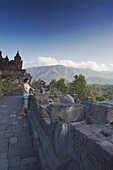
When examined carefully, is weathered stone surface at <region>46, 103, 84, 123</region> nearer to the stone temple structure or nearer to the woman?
the woman

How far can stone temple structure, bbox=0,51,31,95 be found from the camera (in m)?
13.2

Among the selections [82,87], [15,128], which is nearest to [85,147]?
[15,128]

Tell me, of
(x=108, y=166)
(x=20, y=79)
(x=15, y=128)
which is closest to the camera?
(x=108, y=166)

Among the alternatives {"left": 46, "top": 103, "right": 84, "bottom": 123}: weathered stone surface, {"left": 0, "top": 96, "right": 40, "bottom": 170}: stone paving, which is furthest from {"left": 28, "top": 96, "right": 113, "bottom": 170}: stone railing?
{"left": 0, "top": 96, "right": 40, "bottom": 170}: stone paving

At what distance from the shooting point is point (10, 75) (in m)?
13.6

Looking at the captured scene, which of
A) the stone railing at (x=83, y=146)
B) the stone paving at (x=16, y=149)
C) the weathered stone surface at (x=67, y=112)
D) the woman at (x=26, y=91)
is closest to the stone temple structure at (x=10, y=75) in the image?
the woman at (x=26, y=91)

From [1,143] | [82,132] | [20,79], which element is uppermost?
[20,79]

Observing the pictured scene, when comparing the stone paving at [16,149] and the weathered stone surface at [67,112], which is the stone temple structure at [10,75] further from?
the weathered stone surface at [67,112]

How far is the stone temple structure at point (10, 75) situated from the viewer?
1319 cm

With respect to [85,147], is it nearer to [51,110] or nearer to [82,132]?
[82,132]

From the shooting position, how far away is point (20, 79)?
14141 millimetres

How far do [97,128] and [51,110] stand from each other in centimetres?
78

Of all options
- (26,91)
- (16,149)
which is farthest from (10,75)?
(16,149)

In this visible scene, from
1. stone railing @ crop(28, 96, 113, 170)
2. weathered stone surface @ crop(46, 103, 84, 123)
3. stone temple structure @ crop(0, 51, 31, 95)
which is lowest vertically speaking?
stone railing @ crop(28, 96, 113, 170)
